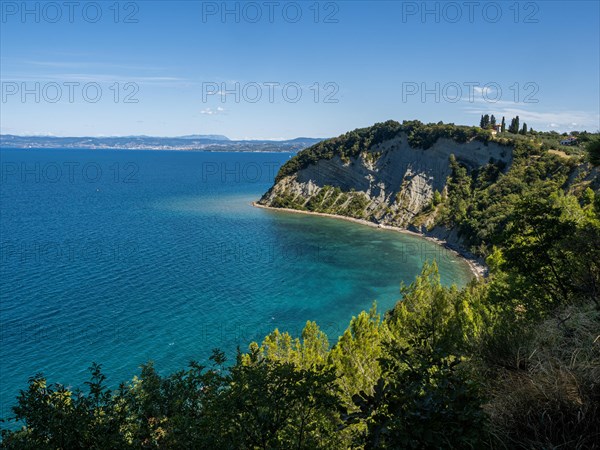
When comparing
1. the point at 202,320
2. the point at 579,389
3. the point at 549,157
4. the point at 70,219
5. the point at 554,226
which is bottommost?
the point at 202,320

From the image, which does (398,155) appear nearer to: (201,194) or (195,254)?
(195,254)

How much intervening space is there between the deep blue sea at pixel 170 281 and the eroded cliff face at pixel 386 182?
347 inches

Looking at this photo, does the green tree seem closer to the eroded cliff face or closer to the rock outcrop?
the rock outcrop

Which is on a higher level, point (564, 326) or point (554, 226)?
point (554, 226)

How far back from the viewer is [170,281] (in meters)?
57.4

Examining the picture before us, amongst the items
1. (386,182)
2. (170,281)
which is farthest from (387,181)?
(170,281)

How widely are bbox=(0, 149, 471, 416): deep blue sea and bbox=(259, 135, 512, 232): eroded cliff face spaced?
28.9 ft

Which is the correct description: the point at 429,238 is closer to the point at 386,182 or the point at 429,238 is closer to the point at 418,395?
the point at 386,182

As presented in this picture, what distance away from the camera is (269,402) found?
9.11 metres

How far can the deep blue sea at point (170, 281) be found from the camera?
38.8 metres

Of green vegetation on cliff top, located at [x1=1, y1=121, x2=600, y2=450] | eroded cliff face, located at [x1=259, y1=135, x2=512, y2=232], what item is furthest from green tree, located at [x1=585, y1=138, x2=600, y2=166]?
eroded cliff face, located at [x1=259, y1=135, x2=512, y2=232]

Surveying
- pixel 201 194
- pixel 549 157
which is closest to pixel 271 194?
pixel 201 194

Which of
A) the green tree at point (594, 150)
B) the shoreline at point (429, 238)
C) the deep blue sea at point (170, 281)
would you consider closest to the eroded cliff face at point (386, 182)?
the shoreline at point (429, 238)

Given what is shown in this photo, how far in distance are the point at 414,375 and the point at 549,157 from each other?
88603 mm
